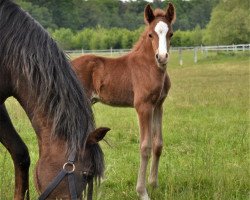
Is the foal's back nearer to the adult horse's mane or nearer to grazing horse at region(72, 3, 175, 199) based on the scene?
grazing horse at region(72, 3, 175, 199)

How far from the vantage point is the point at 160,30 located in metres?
4.55

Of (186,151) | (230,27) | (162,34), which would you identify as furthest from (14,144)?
(230,27)

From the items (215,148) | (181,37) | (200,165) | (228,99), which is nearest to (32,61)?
(200,165)

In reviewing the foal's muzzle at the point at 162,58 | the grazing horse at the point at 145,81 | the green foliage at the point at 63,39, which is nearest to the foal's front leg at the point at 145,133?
the grazing horse at the point at 145,81

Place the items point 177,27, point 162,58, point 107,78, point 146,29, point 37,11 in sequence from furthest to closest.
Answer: point 177,27 < point 37,11 < point 107,78 < point 146,29 < point 162,58

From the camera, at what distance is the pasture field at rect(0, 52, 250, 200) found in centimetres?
440

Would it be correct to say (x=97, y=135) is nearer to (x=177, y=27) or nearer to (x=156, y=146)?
(x=156, y=146)

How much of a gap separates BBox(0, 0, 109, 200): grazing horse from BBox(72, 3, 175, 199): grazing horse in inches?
76.0

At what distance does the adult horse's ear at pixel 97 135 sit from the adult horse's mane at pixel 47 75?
41 mm

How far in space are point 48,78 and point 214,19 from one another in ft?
165

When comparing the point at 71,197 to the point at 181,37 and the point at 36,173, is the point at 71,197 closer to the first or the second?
the point at 36,173

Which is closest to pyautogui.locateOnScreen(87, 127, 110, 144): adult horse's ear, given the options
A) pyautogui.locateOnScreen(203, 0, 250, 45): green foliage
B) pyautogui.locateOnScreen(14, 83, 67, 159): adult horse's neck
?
pyautogui.locateOnScreen(14, 83, 67, 159): adult horse's neck

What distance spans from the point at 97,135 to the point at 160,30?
2389 millimetres

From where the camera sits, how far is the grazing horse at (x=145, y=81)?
4555 mm
